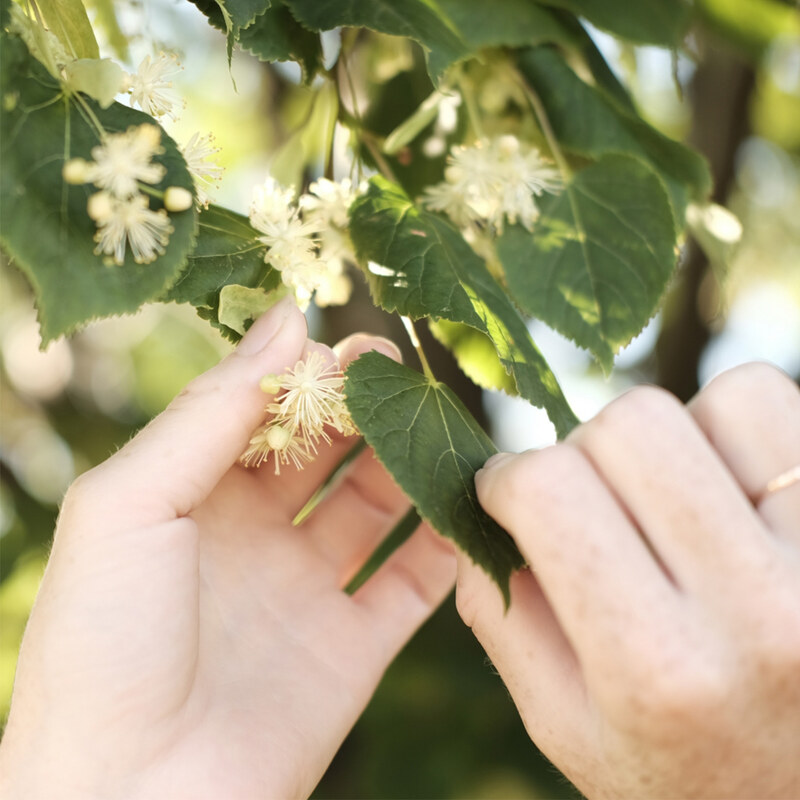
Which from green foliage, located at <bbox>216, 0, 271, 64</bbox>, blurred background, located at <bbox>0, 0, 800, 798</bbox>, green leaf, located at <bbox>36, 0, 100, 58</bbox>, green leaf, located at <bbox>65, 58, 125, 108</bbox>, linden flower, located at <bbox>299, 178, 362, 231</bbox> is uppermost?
green leaf, located at <bbox>36, 0, 100, 58</bbox>

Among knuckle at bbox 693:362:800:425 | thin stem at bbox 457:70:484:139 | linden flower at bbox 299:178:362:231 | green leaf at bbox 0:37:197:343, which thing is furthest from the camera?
thin stem at bbox 457:70:484:139

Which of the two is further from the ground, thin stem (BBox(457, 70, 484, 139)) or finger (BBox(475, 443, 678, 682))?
thin stem (BBox(457, 70, 484, 139))

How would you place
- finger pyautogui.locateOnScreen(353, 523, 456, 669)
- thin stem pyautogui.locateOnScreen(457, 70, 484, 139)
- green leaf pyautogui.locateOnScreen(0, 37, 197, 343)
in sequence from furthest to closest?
finger pyautogui.locateOnScreen(353, 523, 456, 669)
thin stem pyautogui.locateOnScreen(457, 70, 484, 139)
green leaf pyautogui.locateOnScreen(0, 37, 197, 343)

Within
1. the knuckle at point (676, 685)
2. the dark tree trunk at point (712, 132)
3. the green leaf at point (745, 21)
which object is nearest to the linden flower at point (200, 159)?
the knuckle at point (676, 685)

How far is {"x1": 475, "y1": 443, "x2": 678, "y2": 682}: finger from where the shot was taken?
1.71ft

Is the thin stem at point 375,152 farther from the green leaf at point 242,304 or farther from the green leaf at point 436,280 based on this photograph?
the green leaf at point 242,304

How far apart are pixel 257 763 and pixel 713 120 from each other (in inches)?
63.7

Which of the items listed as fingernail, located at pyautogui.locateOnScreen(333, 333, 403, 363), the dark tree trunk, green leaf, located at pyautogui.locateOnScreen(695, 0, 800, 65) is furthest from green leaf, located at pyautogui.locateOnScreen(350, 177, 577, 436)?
the dark tree trunk

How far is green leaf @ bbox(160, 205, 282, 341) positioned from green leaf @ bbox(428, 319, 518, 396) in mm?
189

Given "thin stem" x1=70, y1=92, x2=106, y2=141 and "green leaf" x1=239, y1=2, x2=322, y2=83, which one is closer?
"thin stem" x1=70, y1=92, x2=106, y2=141

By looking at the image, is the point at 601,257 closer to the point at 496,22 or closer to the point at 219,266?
the point at 496,22

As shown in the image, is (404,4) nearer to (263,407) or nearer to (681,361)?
(263,407)

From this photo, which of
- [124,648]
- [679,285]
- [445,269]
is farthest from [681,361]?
[124,648]

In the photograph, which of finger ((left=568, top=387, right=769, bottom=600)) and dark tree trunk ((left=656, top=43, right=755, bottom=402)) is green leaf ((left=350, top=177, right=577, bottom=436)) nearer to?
finger ((left=568, top=387, right=769, bottom=600))
